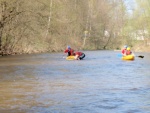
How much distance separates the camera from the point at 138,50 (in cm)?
4938

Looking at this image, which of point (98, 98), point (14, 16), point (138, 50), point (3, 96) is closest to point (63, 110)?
point (98, 98)

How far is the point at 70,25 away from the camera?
5225cm

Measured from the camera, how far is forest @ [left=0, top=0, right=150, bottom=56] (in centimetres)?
3544

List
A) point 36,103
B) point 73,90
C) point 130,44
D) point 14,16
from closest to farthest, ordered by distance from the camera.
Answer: point 36,103 < point 73,90 < point 14,16 < point 130,44

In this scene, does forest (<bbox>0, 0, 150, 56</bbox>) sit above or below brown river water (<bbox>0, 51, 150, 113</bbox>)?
above

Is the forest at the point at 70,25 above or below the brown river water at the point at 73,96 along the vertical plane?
above

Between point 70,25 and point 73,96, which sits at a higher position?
point 70,25

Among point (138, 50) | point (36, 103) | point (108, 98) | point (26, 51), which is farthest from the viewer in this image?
point (138, 50)

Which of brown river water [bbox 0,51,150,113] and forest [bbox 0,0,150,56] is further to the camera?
forest [bbox 0,0,150,56]

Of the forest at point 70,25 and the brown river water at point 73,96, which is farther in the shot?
the forest at point 70,25

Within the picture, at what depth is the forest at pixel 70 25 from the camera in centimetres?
3544

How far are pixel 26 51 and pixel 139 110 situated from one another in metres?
29.6

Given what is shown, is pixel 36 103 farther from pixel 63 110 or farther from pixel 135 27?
pixel 135 27

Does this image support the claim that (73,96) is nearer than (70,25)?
Yes
